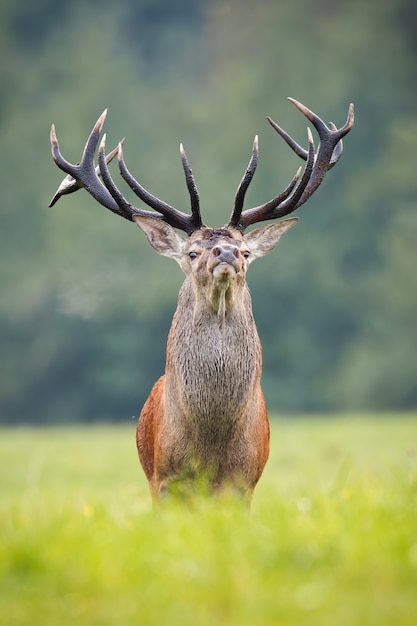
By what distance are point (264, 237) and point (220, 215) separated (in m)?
30.7

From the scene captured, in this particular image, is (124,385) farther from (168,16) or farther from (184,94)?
(168,16)

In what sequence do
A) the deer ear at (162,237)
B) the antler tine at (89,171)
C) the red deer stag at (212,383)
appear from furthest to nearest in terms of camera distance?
the antler tine at (89,171) → the deer ear at (162,237) → the red deer stag at (212,383)

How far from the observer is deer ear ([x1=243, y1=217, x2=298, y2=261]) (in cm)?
782

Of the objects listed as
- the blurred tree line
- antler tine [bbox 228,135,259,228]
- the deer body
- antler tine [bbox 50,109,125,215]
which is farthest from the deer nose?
the blurred tree line

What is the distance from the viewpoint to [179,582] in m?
4.07

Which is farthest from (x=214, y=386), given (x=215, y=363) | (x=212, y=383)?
(x=215, y=363)

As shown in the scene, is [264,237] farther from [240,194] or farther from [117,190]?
[117,190]

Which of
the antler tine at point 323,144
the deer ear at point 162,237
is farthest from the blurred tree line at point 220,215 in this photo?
the deer ear at point 162,237

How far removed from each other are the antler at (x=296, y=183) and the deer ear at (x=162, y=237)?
343 millimetres

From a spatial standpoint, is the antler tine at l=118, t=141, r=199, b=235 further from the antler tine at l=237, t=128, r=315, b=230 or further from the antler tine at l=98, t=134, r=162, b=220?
the antler tine at l=237, t=128, r=315, b=230

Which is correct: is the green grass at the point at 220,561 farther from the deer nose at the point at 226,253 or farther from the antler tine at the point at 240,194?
the antler tine at the point at 240,194

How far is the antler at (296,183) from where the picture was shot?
758cm

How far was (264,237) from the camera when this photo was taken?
7863mm

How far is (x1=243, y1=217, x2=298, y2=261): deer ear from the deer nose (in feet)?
2.39
